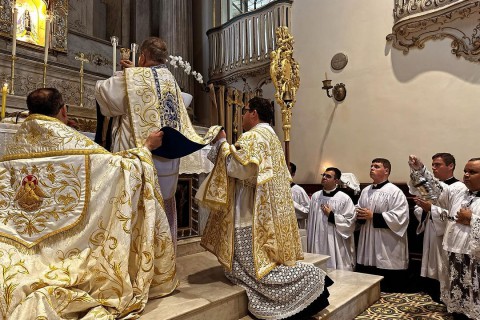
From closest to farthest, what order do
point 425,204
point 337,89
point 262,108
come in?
point 262,108 → point 425,204 → point 337,89

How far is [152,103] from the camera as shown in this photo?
3.01 meters

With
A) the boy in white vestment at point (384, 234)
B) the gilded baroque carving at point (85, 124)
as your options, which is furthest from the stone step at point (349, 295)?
the gilded baroque carving at point (85, 124)

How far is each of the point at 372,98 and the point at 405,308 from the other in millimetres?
4596

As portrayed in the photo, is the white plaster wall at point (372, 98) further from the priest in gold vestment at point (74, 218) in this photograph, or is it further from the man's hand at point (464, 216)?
the priest in gold vestment at point (74, 218)

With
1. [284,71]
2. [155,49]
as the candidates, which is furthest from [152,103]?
[284,71]

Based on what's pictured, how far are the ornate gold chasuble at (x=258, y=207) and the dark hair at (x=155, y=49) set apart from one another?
860 millimetres

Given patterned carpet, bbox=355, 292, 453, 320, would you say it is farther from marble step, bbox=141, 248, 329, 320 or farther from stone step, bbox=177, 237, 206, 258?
stone step, bbox=177, 237, 206, 258

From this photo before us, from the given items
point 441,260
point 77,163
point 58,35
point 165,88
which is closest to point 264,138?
point 165,88

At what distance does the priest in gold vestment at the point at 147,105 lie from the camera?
295 centimetres

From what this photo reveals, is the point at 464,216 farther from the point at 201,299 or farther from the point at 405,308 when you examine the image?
the point at 201,299

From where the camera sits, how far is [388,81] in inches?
302

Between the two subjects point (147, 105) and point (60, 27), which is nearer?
point (147, 105)

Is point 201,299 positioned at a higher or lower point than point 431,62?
lower

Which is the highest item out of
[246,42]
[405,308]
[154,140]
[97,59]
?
[246,42]
